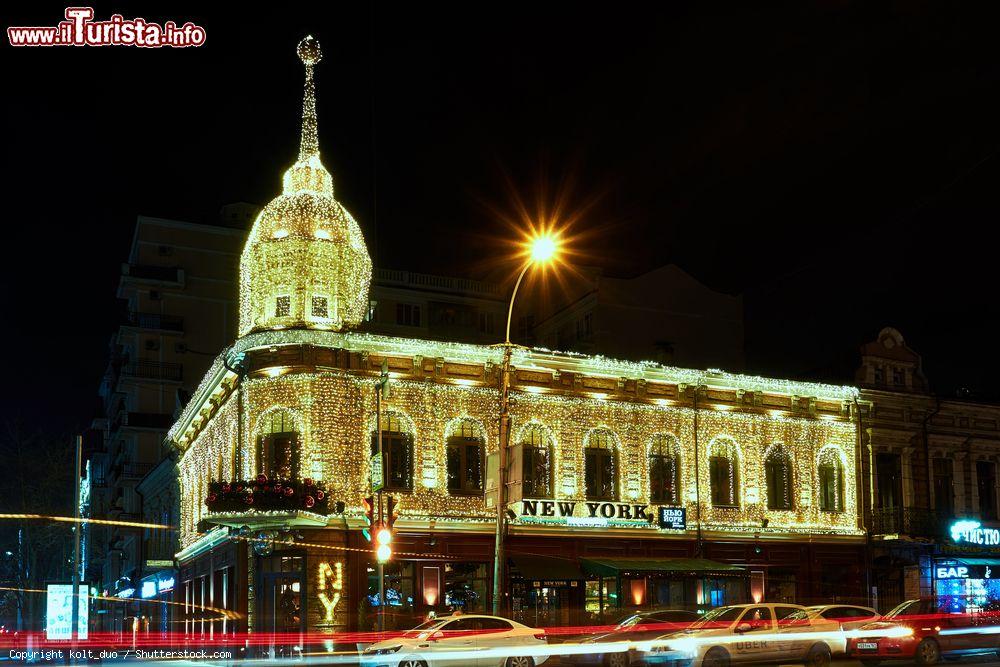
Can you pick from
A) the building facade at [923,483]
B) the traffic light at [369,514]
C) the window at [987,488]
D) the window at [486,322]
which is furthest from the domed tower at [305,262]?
the window at [486,322]

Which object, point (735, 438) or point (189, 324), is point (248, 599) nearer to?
point (735, 438)

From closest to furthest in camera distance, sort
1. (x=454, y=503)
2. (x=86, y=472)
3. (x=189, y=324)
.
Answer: (x=454, y=503), (x=189, y=324), (x=86, y=472)

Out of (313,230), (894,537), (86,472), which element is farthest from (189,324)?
(894,537)

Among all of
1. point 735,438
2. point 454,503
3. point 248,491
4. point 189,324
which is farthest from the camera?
point 189,324

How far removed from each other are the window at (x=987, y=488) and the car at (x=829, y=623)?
21.6m

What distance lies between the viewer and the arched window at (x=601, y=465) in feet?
131

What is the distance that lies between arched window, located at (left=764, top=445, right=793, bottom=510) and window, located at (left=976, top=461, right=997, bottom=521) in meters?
9.66

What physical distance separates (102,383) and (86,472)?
7.22 m

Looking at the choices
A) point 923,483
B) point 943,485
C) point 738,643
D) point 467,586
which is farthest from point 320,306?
point 943,485

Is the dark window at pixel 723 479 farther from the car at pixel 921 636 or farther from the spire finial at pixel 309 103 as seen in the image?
the spire finial at pixel 309 103

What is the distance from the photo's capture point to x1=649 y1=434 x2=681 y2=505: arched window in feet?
135

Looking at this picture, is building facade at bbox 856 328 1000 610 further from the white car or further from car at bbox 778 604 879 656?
the white car

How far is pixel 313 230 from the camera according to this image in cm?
3822

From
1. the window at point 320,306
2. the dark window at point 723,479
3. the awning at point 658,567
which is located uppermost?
the window at point 320,306
